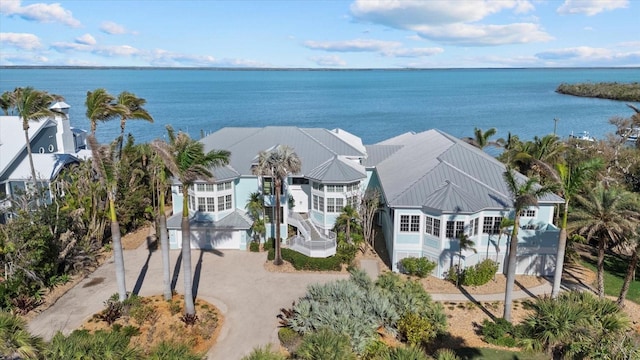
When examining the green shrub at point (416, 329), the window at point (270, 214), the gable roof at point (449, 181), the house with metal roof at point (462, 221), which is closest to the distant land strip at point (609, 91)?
the gable roof at point (449, 181)

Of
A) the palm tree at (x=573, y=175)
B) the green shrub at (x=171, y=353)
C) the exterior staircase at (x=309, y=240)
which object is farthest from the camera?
the exterior staircase at (x=309, y=240)

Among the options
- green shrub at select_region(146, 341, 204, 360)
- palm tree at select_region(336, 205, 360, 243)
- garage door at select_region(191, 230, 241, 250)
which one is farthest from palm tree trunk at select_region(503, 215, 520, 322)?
garage door at select_region(191, 230, 241, 250)

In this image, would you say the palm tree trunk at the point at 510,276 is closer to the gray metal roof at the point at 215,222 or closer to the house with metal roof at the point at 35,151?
the gray metal roof at the point at 215,222

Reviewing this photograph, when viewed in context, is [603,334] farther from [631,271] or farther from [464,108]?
[464,108]

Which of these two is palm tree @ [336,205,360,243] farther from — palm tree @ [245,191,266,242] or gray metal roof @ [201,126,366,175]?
palm tree @ [245,191,266,242]

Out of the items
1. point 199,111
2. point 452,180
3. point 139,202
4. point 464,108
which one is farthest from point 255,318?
point 464,108

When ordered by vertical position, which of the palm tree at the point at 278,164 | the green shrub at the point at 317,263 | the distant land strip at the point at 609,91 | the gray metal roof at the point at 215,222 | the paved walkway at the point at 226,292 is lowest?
the paved walkway at the point at 226,292
